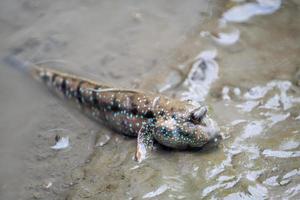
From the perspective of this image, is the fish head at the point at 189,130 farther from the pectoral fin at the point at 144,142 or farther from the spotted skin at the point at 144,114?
the pectoral fin at the point at 144,142

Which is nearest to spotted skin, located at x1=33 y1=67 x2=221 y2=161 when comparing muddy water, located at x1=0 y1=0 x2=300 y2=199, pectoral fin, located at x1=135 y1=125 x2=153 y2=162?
pectoral fin, located at x1=135 y1=125 x2=153 y2=162

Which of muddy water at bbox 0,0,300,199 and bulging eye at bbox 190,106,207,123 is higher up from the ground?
bulging eye at bbox 190,106,207,123

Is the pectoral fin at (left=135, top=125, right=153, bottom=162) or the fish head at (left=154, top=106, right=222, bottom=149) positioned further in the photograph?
the pectoral fin at (left=135, top=125, right=153, bottom=162)

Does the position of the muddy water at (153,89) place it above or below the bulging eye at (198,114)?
below

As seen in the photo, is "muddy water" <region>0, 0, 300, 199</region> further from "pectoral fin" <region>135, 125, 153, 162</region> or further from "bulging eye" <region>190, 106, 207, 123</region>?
"bulging eye" <region>190, 106, 207, 123</region>

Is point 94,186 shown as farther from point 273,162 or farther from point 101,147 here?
point 273,162

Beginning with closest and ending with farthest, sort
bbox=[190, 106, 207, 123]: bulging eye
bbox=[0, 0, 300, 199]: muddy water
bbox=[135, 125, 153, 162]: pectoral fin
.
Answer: bbox=[0, 0, 300, 199]: muddy water, bbox=[190, 106, 207, 123]: bulging eye, bbox=[135, 125, 153, 162]: pectoral fin

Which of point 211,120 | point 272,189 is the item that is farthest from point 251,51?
point 272,189

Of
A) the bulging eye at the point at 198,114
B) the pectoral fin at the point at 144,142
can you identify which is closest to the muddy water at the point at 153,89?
the pectoral fin at the point at 144,142
